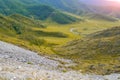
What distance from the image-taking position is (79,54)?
403 ft

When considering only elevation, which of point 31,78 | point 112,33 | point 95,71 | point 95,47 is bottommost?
point 31,78

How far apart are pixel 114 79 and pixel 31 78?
25.2 meters

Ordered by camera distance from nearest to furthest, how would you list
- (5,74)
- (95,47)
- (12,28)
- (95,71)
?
(5,74) → (95,71) → (95,47) → (12,28)

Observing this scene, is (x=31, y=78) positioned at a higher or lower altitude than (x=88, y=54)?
lower

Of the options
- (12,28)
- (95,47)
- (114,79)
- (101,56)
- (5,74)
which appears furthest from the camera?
(12,28)

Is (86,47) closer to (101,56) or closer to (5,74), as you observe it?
(101,56)

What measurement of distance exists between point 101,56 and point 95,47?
54.4 feet

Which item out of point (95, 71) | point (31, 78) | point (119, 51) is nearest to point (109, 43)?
point (119, 51)

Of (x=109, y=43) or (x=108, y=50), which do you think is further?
(x=109, y=43)

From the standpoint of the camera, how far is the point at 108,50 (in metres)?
122

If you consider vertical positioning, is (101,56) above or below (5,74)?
above

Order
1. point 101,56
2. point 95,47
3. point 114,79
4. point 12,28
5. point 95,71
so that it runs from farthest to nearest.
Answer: point 12,28
point 95,47
point 101,56
point 95,71
point 114,79

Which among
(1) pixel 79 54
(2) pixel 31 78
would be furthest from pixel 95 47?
(2) pixel 31 78

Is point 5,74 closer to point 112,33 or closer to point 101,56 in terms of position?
point 101,56
